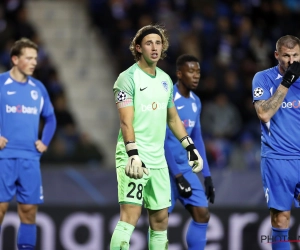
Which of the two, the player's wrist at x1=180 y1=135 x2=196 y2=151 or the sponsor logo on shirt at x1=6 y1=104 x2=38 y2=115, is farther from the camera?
the sponsor logo on shirt at x1=6 y1=104 x2=38 y2=115

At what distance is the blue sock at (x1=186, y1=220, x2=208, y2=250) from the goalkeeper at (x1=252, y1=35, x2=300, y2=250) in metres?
1.06

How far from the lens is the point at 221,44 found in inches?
579

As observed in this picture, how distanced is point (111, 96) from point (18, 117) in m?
6.86

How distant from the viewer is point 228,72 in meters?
14.0

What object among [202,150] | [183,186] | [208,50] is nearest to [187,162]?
[202,150]

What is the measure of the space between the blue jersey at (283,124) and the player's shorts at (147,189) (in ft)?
3.85

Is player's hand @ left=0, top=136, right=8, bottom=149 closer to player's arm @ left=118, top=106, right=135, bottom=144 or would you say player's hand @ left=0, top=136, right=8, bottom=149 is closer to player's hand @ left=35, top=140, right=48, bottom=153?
player's hand @ left=35, top=140, right=48, bottom=153

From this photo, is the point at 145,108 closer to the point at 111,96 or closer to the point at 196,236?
the point at 196,236

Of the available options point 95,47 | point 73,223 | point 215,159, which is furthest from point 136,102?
point 95,47

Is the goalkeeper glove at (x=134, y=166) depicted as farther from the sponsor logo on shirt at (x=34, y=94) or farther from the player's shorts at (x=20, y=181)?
the sponsor logo on shirt at (x=34, y=94)

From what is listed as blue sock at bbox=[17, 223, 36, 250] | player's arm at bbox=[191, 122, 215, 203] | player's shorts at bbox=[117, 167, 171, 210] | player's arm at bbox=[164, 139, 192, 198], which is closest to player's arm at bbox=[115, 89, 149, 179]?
player's shorts at bbox=[117, 167, 171, 210]

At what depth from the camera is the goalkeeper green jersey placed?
22.9 feet

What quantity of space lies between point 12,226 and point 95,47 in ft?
20.6

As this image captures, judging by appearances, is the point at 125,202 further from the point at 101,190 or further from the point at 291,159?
the point at 101,190
